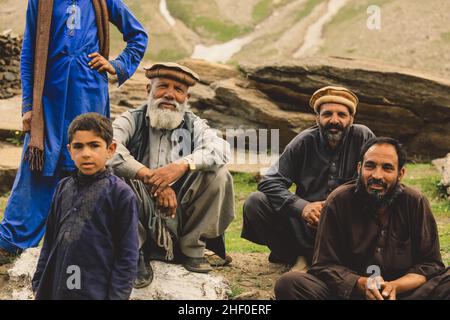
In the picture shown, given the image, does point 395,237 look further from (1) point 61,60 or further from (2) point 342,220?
(1) point 61,60

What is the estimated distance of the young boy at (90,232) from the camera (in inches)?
160

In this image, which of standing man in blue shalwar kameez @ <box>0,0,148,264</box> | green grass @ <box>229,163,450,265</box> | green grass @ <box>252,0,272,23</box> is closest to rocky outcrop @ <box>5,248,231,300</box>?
standing man in blue shalwar kameez @ <box>0,0,148,264</box>

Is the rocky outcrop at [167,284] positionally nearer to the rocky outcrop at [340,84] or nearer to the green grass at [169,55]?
the rocky outcrop at [340,84]

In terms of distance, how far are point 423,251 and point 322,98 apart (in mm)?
1619

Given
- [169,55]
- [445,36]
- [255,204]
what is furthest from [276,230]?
[169,55]

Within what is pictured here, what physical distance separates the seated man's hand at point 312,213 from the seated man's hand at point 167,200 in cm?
96

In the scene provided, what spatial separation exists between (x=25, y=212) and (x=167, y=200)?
1224 mm

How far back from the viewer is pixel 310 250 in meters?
5.48

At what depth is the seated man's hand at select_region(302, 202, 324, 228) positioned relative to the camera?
203 inches

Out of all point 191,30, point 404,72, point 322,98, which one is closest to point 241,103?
point 404,72

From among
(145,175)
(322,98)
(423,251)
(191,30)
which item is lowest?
(423,251)

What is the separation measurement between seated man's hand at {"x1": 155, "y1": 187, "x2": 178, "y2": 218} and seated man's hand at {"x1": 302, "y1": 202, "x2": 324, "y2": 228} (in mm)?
963

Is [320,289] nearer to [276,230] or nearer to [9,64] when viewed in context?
[276,230]

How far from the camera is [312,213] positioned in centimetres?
518
